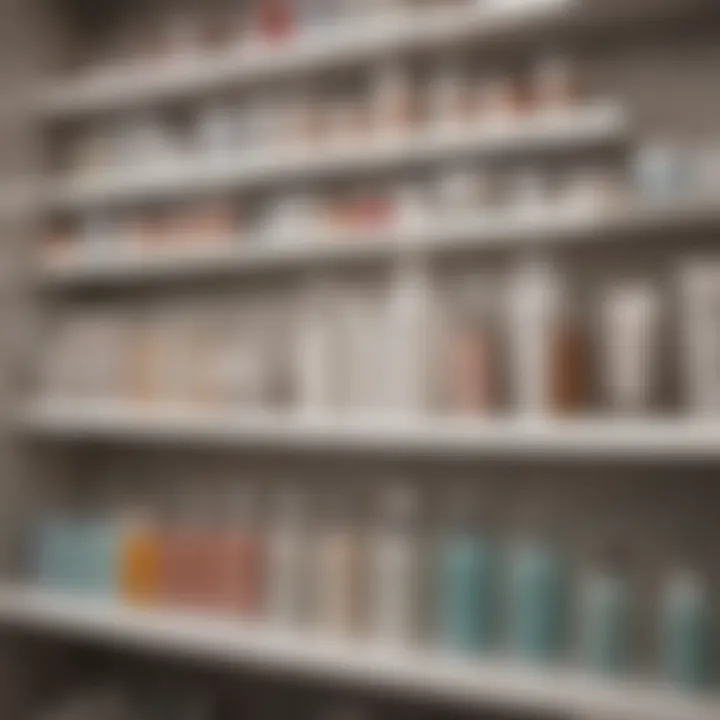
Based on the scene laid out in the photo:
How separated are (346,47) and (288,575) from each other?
0.75m

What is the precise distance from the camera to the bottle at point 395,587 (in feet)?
3.85

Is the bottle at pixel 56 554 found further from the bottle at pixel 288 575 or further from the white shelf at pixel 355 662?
the bottle at pixel 288 575

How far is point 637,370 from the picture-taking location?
1.07 meters

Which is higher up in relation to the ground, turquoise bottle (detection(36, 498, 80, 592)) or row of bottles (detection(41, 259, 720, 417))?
row of bottles (detection(41, 259, 720, 417))

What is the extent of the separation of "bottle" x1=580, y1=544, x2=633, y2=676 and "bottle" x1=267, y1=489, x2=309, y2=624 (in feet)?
1.28

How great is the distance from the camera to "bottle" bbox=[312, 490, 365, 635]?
4.00 ft

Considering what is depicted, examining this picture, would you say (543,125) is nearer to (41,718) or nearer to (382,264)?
(382,264)

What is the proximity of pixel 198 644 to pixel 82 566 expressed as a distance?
0.87 ft

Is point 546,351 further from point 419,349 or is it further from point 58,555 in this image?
point 58,555

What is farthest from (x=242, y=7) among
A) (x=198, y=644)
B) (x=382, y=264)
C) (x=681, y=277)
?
(x=198, y=644)

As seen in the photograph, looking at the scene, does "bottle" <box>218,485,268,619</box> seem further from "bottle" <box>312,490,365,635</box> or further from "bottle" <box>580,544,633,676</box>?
"bottle" <box>580,544,633,676</box>

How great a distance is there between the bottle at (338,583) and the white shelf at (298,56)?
0.69m

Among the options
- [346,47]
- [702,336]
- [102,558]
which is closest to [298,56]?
[346,47]

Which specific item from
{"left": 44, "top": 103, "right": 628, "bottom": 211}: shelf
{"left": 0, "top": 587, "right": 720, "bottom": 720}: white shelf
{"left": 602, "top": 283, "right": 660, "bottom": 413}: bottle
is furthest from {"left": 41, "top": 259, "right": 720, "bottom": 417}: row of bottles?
{"left": 0, "top": 587, "right": 720, "bottom": 720}: white shelf
